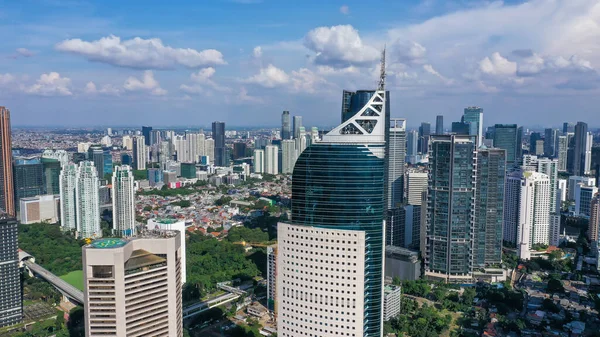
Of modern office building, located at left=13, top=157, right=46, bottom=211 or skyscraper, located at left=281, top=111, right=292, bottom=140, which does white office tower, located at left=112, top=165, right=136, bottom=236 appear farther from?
skyscraper, located at left=281, top=111, right=292, bottom=140

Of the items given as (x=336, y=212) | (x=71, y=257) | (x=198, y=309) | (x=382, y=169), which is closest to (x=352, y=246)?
(x=336, y=212)

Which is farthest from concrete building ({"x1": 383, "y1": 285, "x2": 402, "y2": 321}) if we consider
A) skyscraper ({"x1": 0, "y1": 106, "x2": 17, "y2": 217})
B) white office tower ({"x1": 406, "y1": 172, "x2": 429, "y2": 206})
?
skyscraper ({"x1": 0, "y1": 106, "x2": 17, "y2": 217})

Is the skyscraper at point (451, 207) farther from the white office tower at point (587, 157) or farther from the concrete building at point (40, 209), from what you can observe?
the white office tower at point (587, 157)

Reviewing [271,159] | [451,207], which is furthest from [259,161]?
[451,207]

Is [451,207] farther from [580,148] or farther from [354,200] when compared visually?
[580,148]

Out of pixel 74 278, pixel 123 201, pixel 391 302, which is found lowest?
pixel 74 278

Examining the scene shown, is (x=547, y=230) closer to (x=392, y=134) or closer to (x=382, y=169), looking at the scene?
(x=392, y=134)

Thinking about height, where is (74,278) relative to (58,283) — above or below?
below
